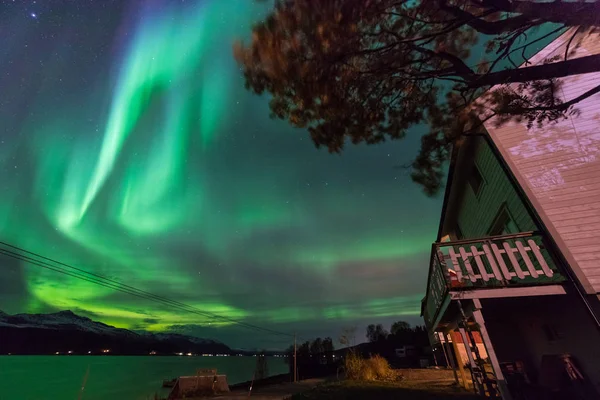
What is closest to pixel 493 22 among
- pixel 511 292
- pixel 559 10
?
pixel 559 10

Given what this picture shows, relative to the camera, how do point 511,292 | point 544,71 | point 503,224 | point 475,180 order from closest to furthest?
point 544,71 → point 511,292 → point 503,224 → point 475,180

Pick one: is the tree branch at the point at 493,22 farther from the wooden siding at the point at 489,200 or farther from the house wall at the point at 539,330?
the house wall at the point at 539,330

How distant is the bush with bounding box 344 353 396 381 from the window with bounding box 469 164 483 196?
33.0 feet

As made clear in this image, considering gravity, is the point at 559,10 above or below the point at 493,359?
above

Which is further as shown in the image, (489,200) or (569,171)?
(489,200)

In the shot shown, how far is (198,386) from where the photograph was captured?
43.7 feet

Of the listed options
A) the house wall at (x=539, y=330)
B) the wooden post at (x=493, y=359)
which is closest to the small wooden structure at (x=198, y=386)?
the wooden post at (x=493, y=359)

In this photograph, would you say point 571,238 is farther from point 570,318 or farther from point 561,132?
point 561,132

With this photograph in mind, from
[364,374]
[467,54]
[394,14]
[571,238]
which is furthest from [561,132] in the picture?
[364,374]

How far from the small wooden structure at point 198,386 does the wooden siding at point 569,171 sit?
1456 cm

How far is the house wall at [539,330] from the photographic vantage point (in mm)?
6328

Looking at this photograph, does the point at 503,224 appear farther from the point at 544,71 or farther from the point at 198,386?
the point at 198,386

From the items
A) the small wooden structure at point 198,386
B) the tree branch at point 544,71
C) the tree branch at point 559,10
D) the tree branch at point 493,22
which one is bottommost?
the small wooden structure at point 198,386

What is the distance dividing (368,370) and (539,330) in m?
8.44
